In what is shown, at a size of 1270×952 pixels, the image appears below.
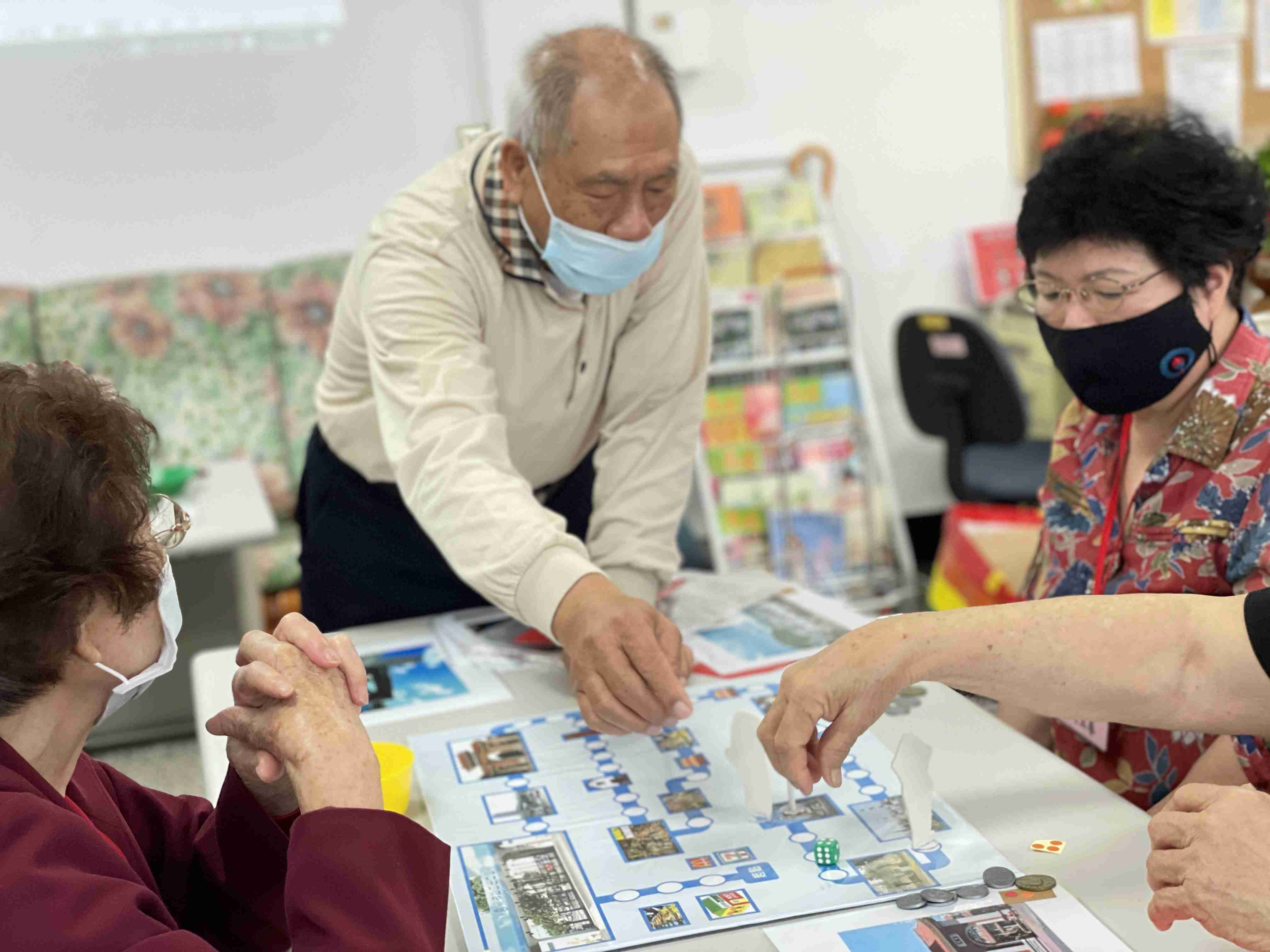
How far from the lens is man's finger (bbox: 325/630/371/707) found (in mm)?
1015

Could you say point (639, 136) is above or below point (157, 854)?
above

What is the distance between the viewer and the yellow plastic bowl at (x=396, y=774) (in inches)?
46.1

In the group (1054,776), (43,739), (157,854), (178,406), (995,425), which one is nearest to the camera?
(43,739)

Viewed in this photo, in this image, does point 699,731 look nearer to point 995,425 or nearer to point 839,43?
point 995,425

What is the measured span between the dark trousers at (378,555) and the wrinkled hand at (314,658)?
0.78m

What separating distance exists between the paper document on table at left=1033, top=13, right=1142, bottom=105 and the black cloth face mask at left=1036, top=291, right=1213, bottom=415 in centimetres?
328

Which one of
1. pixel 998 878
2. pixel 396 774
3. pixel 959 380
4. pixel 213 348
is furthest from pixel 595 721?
pixel 213 348

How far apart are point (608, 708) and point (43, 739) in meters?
Answer: 0.58

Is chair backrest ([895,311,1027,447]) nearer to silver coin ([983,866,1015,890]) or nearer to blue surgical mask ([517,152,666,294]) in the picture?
blue surgical mask ([517,152,666,294])

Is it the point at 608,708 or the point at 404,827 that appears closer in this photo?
the point at 404,827

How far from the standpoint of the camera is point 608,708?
1.32 metres

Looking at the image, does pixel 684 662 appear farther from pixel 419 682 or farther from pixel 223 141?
pixel 223 141

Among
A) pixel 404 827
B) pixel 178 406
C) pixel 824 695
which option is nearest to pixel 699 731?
pixel 824 695

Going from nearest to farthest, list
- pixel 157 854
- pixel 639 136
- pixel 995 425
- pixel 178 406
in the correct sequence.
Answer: pixel 157 854, pixel 639 136, pixel 995 425, pixel 178 406
